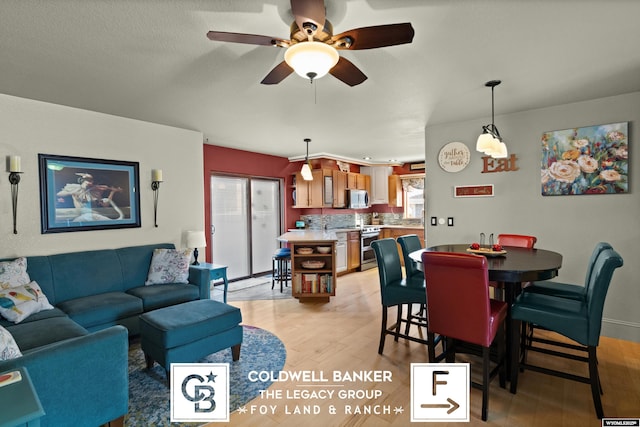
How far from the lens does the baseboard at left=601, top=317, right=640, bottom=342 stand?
3.12 m

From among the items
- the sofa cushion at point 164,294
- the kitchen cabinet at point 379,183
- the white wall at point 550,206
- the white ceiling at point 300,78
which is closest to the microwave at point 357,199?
the kitchen cabinet at point 379,183

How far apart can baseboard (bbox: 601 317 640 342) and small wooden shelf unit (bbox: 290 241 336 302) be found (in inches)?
117

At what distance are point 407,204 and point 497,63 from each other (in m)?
5.39

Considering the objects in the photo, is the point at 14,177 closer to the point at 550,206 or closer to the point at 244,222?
the point at 244,222

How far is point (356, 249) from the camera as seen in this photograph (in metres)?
6.50

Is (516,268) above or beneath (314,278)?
above

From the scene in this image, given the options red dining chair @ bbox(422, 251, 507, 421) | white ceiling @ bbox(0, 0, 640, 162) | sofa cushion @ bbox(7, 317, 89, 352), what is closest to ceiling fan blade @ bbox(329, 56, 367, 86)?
white ceiling @ bbox(0, 0, 640, 162)

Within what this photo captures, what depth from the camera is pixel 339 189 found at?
6684 millimetres

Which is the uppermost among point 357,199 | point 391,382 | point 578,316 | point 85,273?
point 357,199

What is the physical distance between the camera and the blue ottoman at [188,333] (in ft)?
7.78

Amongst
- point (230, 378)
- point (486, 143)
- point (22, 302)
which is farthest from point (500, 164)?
point (22, 302)

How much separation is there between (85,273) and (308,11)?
3.27 metres

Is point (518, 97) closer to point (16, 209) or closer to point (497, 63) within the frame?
point (497, 63)

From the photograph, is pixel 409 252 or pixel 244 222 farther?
pixel 244 222
